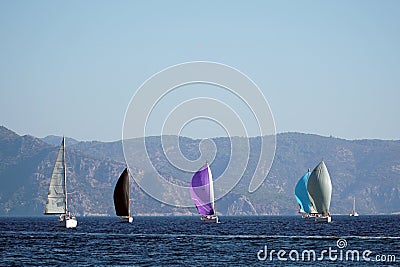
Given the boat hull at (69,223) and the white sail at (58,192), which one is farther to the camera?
the boat hull at (69,223)

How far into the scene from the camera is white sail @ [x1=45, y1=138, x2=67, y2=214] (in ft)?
535

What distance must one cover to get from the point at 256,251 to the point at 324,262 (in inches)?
628

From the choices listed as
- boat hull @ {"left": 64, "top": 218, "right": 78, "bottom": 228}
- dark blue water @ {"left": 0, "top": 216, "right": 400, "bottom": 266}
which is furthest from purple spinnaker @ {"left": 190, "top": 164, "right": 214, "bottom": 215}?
dark blue water @ {"left": 0, "top": 216, "right": 400, "bottom": 266}

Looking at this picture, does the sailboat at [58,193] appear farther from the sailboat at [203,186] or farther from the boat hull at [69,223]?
the sailboat at [203,186]

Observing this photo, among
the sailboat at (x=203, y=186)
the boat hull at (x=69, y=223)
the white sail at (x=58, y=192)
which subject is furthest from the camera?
the sailboat at (x=203, y=186)

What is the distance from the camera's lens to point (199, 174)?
621 feet

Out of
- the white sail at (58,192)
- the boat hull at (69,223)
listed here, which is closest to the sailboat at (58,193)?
the white sail at (58,192)

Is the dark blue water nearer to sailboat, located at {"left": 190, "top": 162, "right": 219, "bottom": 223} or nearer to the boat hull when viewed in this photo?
the boat hull

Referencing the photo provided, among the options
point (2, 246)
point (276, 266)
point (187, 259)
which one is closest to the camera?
point (276, 266)

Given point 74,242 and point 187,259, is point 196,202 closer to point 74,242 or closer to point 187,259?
point 74,242

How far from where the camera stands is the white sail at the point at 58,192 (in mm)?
163125

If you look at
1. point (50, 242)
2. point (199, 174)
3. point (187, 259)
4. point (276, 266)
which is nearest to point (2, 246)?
point (50, 242)

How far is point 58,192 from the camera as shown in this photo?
164625 mm

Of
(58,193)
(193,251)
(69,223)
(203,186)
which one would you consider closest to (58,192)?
(58,193)
